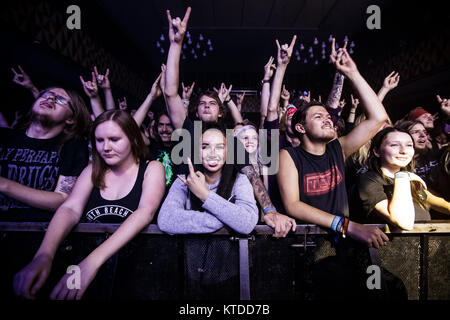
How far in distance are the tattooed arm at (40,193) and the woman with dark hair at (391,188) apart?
6.06 ft

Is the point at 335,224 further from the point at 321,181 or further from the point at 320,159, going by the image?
the point at 320,159

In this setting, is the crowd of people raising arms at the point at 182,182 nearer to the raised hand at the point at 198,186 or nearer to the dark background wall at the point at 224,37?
the raised hand at the point at 198,186

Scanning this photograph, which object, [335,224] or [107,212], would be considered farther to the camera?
[107,212]

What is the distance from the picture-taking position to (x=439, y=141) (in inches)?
122

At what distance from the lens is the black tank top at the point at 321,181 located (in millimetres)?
1561

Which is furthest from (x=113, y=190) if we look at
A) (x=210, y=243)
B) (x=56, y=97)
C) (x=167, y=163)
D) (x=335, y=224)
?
(x=335, y=224)

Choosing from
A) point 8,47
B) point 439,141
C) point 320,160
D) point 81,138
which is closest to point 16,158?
point 81,138

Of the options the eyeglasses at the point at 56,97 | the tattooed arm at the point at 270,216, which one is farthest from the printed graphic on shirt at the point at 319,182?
the eyeglasses at the point at 56,97

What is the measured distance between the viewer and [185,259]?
1249 mm

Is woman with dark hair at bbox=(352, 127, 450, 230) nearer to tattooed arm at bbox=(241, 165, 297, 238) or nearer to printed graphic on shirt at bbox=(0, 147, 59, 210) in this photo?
tattooed arm at bbox=(241, 165, 297, 238)

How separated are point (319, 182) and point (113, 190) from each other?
1.27 meters

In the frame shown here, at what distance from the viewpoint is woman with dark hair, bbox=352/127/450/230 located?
1413 millimetres

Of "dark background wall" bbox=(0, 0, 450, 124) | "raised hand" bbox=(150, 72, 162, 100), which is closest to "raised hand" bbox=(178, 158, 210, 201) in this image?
"raised hand" bbox=(150, 72, 162, 100)
